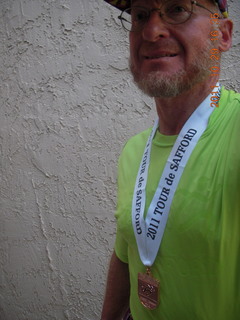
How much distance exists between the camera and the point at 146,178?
1313mm

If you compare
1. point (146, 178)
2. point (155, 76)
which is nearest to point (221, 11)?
point (155, 76)

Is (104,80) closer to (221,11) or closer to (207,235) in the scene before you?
(221,11)

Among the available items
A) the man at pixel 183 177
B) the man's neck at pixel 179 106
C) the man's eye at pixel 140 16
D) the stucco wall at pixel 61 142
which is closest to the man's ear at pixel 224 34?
the man at pixel 183 177

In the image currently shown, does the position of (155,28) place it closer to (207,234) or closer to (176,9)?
(176,9)

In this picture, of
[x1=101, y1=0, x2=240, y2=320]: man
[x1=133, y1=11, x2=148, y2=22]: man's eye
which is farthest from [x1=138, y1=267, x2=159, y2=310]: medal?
[x1=133, y1=11, x2=148, y2=22]: man's eye

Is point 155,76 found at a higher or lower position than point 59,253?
higher

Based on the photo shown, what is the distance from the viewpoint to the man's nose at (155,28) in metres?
1.23

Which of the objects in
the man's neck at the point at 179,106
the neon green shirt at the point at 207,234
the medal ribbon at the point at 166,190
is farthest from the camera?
the man's neck at the point at 179,106

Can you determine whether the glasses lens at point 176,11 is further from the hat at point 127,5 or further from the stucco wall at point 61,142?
the stucco wall at point 61,142

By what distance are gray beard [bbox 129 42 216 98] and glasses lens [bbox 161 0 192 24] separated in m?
0.14

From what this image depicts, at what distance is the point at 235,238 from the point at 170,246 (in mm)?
225

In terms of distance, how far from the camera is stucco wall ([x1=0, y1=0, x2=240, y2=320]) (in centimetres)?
230

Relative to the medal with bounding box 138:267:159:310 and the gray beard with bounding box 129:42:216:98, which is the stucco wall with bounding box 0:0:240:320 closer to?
the gray beard with bounding box 129:42:216:98

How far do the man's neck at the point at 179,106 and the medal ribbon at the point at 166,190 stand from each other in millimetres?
51
